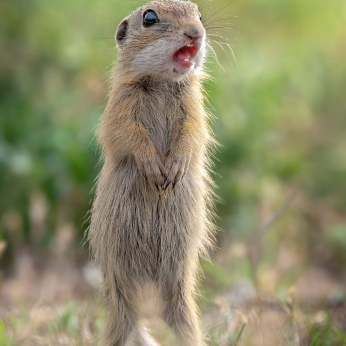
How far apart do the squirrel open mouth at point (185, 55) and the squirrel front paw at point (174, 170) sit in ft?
2.01

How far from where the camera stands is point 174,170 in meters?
3.98

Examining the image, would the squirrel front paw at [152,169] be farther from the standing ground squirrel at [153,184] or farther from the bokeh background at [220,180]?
the bokeh background at [220,180]

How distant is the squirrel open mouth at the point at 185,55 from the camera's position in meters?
3.98

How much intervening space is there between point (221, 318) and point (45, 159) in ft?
11.1

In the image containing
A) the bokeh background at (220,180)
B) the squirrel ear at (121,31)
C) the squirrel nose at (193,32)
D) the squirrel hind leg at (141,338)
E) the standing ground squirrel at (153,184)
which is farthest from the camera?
the bokeh background at (220,180)

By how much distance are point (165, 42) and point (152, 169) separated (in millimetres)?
851

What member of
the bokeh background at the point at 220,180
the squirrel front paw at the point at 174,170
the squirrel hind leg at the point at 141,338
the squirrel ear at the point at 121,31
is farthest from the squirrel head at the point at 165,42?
the squirrel hind leg at the point at 141,338

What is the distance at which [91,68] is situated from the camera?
852 cm

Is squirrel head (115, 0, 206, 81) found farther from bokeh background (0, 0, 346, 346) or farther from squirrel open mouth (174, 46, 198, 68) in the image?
bokeh background (0, 0, 346, 346)

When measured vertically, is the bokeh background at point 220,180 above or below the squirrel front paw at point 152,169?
below

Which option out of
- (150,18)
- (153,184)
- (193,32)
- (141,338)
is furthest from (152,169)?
(141,338)

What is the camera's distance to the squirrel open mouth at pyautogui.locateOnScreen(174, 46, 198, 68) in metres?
3.98

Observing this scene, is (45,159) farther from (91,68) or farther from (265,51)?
(265,51)

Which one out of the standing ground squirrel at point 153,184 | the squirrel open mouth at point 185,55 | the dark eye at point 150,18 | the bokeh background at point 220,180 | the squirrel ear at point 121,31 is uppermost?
the dark eye at point 150,18
